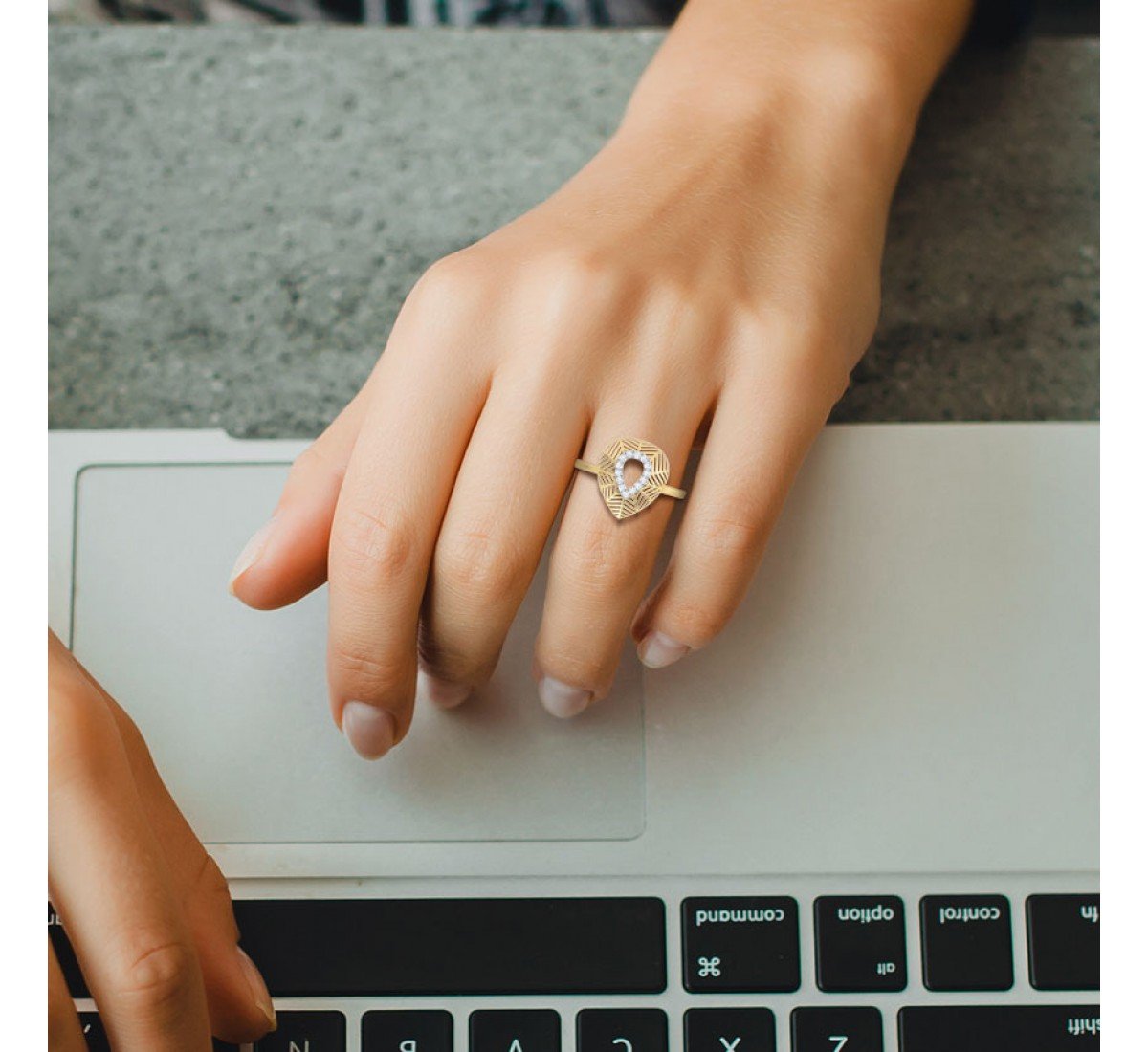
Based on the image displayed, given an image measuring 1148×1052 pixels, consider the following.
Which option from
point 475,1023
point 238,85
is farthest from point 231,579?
point 238,85

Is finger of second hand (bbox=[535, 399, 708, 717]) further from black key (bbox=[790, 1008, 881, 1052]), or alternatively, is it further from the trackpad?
black key (bbox=[790, 1008, 881, 1052])

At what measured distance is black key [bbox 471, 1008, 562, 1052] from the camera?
0.32m

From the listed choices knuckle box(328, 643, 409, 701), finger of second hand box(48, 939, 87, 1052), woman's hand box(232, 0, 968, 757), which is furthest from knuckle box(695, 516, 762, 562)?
finger of second hand box(48, 939, 87, 1052)

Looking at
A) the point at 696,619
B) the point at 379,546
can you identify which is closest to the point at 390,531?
the point at 379,546

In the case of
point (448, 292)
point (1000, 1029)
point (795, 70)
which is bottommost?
point (1000, 1029)

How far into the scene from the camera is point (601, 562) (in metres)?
0.32

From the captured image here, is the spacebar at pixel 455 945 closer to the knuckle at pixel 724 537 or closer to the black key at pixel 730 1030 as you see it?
the black key at pixel 730 1030

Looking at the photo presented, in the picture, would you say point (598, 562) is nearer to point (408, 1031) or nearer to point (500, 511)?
point (500, 511)

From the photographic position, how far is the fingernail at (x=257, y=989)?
0.31 metres

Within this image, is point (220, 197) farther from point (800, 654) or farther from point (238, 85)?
point (800, 654)

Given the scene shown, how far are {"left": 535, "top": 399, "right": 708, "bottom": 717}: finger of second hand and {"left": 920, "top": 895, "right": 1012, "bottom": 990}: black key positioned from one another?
0.48ft

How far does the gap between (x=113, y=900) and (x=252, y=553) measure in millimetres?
115

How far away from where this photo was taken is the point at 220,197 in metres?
0.46

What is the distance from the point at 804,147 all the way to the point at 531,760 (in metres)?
0.28
